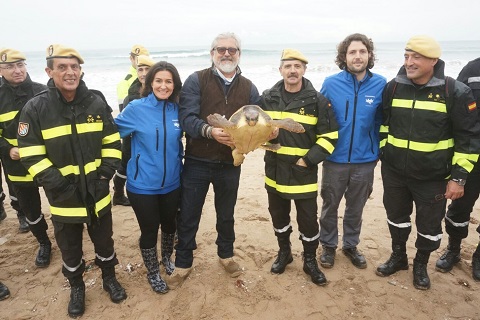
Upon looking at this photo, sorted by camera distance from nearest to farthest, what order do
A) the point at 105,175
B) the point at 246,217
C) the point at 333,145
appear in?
the point at 105,175
the point at 333,145
the point at 246,217

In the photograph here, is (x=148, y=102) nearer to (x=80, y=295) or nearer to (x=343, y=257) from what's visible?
(x=80, y=295)

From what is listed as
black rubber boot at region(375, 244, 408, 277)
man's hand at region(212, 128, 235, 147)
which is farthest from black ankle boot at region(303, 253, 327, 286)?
man's hand at region(212, 128, 235, 147)

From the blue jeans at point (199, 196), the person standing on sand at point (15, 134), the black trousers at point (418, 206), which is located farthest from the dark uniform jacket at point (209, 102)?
the person standing on sand at point (15, 134)

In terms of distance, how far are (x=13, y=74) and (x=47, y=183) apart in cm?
190

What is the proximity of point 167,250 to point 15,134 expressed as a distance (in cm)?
227

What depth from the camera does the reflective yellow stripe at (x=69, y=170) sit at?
286cm

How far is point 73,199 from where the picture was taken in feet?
9.55

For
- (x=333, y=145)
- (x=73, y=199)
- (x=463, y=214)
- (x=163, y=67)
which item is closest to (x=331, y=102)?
(x=333, y=145)

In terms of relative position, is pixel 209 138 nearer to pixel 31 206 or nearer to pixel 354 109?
pixel 354 109

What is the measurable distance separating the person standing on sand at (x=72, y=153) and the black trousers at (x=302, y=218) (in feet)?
5.96

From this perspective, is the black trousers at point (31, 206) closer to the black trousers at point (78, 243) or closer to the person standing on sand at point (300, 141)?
the black trousers at point (78, 243)

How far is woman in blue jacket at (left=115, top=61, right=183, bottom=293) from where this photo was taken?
3154mm

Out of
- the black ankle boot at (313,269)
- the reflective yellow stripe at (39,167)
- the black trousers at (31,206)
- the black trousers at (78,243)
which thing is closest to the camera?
the reflective yellow stripe at (39,167)

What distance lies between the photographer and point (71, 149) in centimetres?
286
